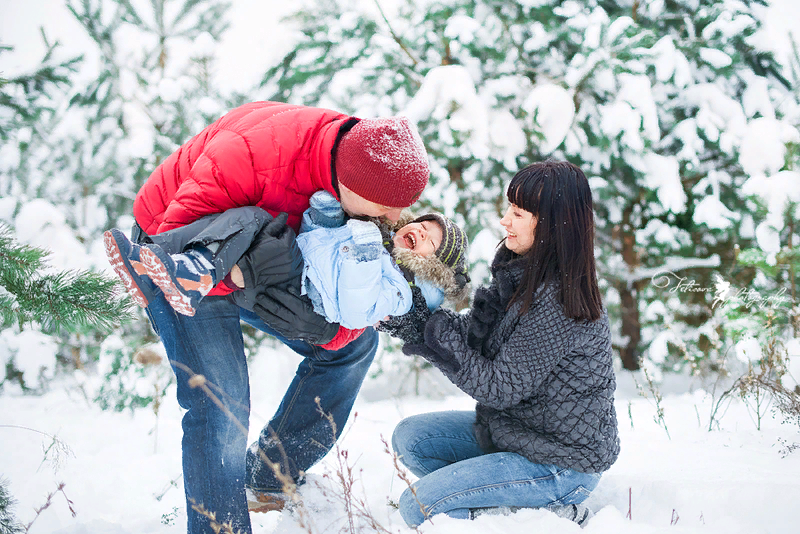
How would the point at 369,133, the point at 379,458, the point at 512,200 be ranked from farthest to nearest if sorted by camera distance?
the point at 379,458
the point at 512,200
the point at 369,133

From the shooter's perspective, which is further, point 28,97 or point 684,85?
point 684,85

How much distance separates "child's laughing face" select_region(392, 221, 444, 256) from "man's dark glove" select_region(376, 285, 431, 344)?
0.66 ft

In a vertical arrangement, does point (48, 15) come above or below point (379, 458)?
above

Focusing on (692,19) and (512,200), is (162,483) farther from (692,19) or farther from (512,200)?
(692,19)

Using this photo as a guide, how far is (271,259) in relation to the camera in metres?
1.62

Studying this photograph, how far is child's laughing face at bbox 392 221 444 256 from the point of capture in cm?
205

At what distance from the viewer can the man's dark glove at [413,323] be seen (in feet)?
6.25

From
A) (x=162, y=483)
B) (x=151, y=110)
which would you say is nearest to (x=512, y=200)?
(x=162, y=483)

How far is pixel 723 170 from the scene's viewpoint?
3990 millimetres

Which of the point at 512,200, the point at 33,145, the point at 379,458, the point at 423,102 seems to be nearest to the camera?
the point at 512,200

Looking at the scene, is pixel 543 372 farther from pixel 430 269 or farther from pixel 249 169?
pixel 249 169

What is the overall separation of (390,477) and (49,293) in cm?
168

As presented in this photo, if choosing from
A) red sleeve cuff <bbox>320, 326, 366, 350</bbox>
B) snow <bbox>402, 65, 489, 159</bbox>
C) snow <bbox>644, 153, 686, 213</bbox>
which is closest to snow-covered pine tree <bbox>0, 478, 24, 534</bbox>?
red sleeve cuff <bbox>320, 326, 366, 350</bbox>

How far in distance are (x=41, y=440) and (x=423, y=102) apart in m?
3.17
